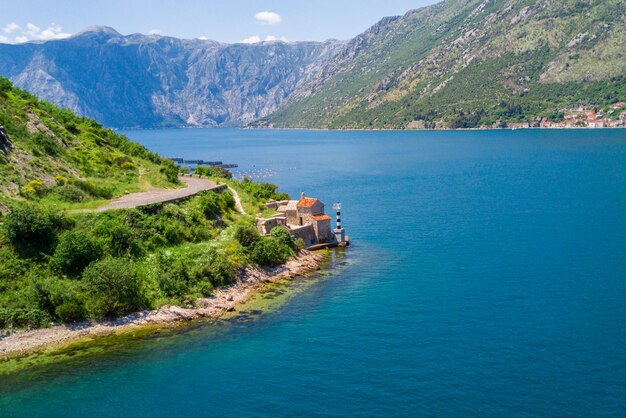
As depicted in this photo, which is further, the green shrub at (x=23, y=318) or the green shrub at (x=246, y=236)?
the green shrub at (x=246, y=236)

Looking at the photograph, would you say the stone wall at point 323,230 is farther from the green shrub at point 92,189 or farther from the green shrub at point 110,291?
the green shrub at point 110,291

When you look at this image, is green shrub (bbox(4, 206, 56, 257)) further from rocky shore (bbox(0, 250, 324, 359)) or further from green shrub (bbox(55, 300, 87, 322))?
rocky shore (bbox(0, 250, 324, 359))

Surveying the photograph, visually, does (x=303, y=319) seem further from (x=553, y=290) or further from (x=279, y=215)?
(x=279, y=215)

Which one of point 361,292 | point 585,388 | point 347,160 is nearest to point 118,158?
point 361,292

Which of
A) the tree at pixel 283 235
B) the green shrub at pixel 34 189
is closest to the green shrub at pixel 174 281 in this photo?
the tree at pixel 283 235

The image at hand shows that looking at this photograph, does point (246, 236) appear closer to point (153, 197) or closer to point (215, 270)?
point (215, 270)

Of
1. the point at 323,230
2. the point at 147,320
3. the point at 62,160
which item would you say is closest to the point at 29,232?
the point at 147,320
